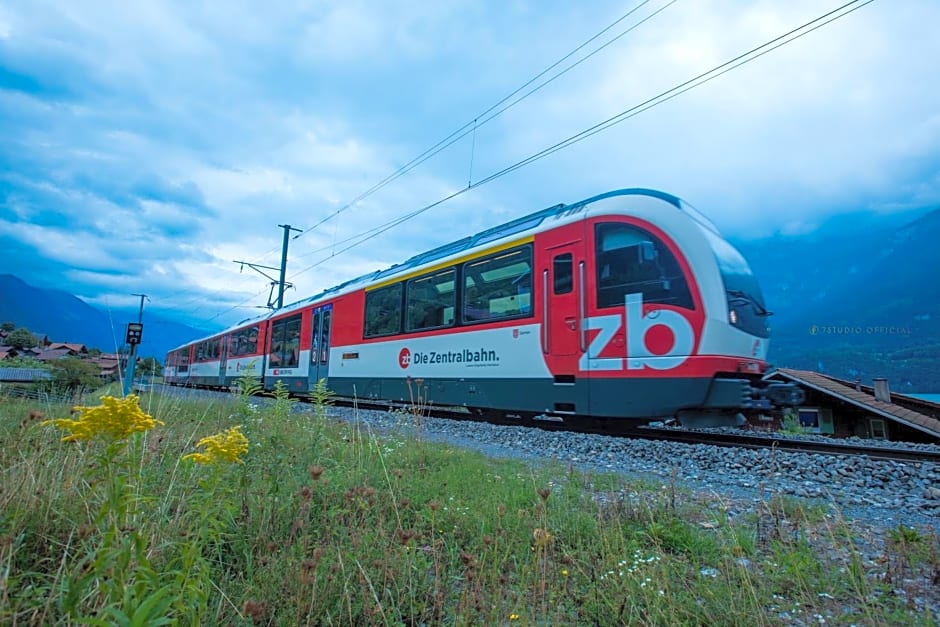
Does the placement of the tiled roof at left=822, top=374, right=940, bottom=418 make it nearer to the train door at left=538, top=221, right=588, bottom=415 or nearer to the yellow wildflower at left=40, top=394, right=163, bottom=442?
the train door at left=538, top=221, right=588, bottom=415

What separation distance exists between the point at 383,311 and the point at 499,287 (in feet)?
11.9

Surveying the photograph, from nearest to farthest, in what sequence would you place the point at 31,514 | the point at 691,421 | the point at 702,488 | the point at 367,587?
the point at 367,587
the point at 31,514
the point at 702,488
the point at 691,421

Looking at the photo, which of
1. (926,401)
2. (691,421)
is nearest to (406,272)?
(691,421)

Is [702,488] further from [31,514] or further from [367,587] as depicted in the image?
[31,514]

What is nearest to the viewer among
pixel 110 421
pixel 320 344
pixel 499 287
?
pixel 110 421

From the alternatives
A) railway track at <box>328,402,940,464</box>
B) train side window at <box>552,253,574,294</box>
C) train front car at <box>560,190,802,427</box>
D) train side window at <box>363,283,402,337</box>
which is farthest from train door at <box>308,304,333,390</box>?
train front car at <box>560,190,802,427</box>

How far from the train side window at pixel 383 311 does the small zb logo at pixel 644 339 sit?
4.88 metres

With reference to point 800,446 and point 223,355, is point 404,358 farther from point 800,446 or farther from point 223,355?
point 223,355

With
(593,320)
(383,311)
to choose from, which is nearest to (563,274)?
(593,320)

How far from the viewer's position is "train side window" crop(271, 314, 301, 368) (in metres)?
14.5

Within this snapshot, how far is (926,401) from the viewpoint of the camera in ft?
45.7

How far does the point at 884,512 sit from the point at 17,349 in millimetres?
44365

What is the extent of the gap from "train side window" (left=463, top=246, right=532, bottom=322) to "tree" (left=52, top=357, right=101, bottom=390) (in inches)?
348

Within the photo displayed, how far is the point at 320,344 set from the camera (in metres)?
12.9
